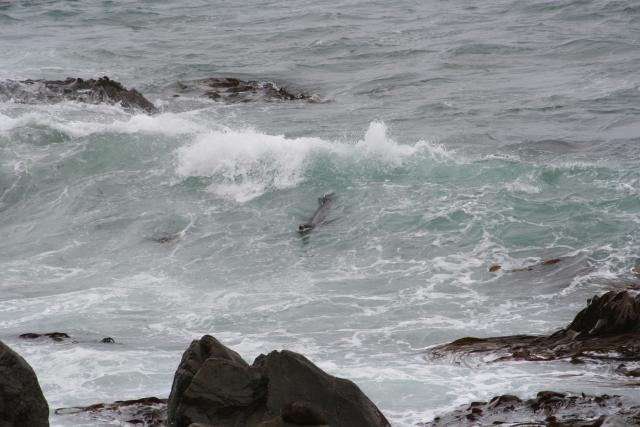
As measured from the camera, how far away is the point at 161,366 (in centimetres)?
1127


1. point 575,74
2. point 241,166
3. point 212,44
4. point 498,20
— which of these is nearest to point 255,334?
point 241,166

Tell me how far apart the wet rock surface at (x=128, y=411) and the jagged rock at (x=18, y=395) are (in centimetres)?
147

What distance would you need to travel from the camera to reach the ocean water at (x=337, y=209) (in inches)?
474

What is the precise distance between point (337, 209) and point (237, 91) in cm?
938

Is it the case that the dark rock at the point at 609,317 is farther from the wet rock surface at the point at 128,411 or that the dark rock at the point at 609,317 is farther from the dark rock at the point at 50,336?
the dark rock at the point at 50,336

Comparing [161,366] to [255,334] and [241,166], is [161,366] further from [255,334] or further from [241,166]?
[241,166]

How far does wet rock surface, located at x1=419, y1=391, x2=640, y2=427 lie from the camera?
863 cm

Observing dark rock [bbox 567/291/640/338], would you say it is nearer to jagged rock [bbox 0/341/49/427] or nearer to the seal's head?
jagged rock [bbox 0/341/49/427]

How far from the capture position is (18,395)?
7609 millimetres

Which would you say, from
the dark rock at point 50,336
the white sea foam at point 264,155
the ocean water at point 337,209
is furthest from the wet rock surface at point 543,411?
the white sea foam at point 264,155

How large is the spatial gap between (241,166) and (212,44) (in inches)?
570

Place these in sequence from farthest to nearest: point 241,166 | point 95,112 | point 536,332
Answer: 1. point 95,112
2. point 241,166
3. point 536,332

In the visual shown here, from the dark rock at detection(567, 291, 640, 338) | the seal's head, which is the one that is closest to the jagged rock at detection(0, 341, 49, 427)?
the dark rock at detection(567, 291, 640, 338)

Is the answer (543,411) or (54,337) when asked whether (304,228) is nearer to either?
(54,337)
